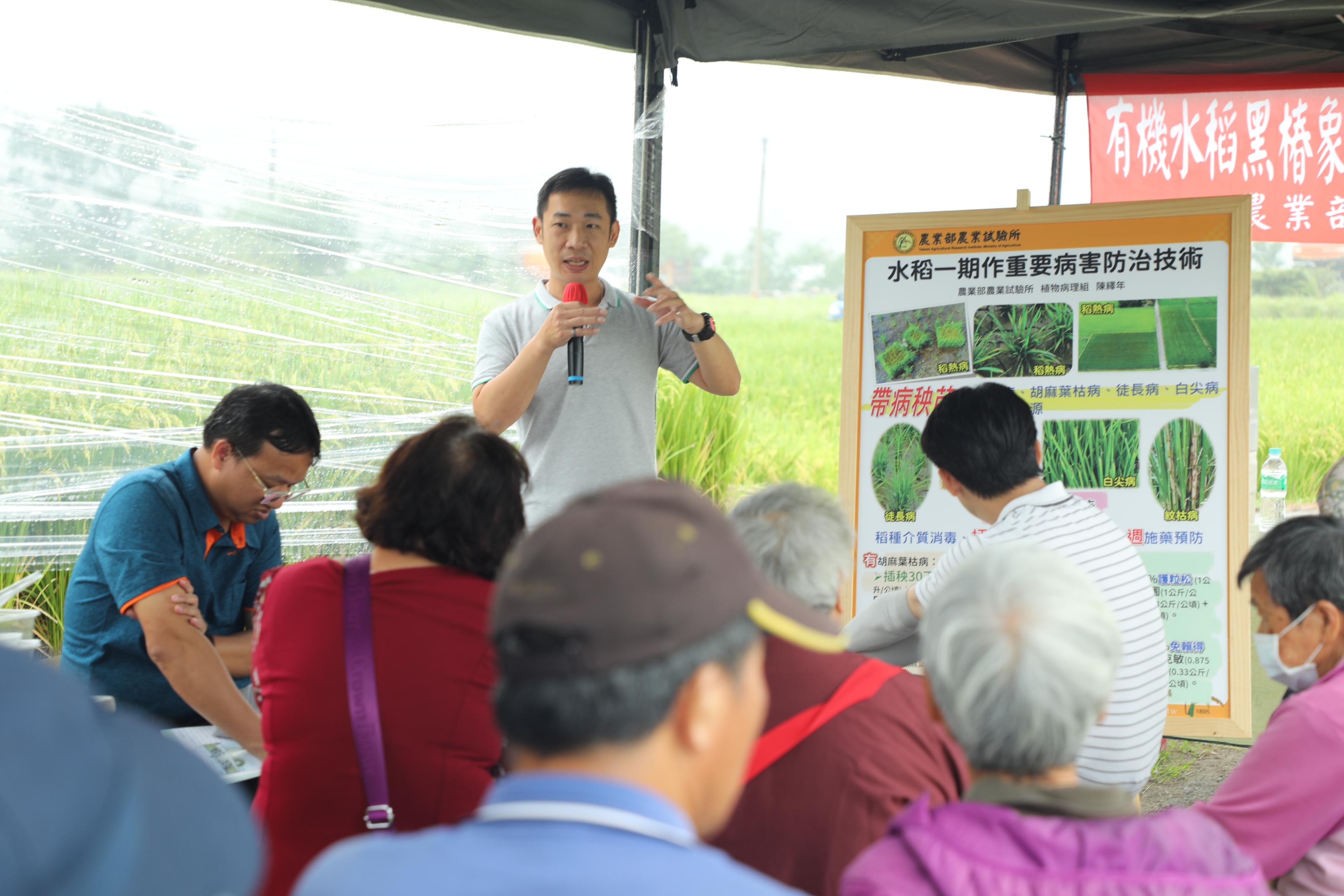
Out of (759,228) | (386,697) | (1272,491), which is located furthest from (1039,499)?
(759,228)

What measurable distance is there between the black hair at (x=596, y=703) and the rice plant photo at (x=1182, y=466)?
234 cm

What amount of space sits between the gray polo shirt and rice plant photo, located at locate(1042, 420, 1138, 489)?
3.22 ft

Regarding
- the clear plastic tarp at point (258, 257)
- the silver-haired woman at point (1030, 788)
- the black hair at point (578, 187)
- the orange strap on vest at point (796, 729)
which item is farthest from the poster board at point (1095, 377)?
the silver-haired woman at point (1030, 788)

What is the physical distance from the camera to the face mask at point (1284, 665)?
1.56 meters

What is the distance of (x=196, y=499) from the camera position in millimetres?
2090

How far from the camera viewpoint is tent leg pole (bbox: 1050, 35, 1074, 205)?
353cm

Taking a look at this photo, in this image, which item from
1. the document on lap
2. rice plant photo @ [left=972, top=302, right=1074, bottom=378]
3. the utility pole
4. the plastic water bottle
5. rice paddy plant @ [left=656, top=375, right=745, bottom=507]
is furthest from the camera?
the utility pole

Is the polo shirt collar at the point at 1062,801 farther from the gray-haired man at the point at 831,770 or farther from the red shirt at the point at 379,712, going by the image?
the red shirt at the point at 379,712

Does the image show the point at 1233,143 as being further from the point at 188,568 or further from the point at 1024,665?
the point at 188,568

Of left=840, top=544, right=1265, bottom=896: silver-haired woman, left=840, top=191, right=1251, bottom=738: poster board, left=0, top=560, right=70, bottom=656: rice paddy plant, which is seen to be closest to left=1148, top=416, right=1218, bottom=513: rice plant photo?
left=840, top=191, right=1251, bottom=738: poster board

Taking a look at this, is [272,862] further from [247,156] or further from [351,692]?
[247,156]

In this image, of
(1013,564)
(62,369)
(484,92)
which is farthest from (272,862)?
(484,92)

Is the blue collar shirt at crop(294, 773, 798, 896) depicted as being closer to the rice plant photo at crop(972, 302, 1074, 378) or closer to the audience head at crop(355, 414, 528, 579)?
the audience head at crop(355, 414, 528, 579)

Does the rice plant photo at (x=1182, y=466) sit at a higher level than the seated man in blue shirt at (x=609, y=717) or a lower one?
higher
